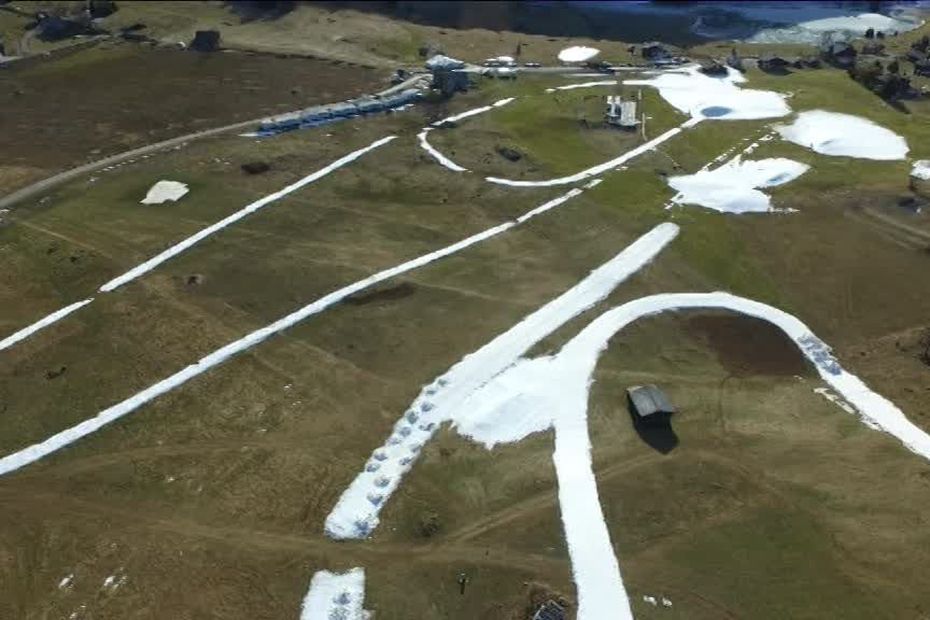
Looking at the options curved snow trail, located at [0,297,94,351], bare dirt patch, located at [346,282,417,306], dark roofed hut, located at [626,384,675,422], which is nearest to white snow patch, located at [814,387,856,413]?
dark roofed hut, located at [626,384,675,422]

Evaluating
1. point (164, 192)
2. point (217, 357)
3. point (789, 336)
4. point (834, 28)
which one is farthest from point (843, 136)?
point (164, 192)

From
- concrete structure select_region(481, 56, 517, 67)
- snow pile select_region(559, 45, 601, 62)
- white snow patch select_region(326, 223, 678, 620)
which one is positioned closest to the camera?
white snow patch select_region(326, 223, 678, 620)

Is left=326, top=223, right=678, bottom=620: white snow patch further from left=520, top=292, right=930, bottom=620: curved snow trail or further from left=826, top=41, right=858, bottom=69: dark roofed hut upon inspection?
left=826, top=41, right=858, bottom=69: dark roofed hut

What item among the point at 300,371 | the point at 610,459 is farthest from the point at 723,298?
the point at 300,371

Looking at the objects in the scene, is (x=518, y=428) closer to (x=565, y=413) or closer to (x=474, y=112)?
(x=565, y=413)

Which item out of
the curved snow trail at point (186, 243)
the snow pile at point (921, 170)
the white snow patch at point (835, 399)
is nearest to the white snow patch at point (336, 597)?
the curved snow trail at point (186, 243)

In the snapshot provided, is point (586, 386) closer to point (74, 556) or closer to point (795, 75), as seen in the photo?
point (74, 556)
